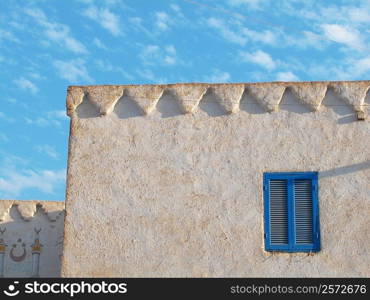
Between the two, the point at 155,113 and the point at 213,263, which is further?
the point at 155,113

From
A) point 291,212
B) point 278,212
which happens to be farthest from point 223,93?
point 291,212

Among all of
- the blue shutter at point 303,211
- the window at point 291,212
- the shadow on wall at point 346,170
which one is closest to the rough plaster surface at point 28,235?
the window at point 291,212

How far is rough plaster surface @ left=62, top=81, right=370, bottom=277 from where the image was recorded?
39.9 feet

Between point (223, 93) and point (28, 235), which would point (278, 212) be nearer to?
point (223, 93)

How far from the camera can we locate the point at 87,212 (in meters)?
12.6

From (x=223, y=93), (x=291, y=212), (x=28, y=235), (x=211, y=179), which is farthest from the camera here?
(x=28, y=235)

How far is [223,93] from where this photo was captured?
12.9 meters

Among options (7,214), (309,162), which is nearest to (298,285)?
(309,162)

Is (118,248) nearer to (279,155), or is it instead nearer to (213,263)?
(213,263)

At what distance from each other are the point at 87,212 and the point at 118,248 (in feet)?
2.79

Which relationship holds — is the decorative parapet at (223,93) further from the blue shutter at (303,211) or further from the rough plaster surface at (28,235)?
the rough plaster surface at (28,235)

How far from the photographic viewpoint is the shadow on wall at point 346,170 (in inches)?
485

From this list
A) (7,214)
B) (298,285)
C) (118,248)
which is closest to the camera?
(298,285)

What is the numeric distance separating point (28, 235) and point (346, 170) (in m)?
8.58
